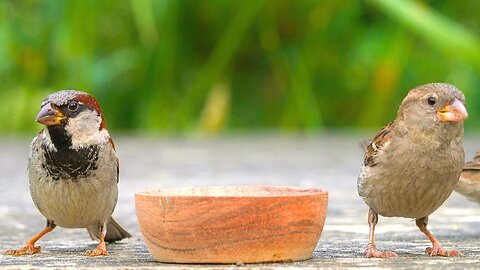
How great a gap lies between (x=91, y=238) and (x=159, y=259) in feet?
2.36

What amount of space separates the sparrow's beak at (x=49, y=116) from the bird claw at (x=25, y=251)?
0.36 meters

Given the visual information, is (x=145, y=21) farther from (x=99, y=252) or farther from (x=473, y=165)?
(x=99, y=252)

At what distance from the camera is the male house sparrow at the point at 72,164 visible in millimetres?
2992

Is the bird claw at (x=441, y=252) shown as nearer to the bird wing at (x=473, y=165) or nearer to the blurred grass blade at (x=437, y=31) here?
the bird wing at (x=473, y=165)

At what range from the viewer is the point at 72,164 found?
299 cm

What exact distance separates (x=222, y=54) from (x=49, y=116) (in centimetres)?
427

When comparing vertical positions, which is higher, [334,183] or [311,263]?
[311,263]

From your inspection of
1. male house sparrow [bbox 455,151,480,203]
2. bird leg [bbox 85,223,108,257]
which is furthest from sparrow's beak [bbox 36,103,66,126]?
male house sparrow [bbox 455,151,480,203]

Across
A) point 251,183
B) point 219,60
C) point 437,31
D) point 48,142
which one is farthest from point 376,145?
point 219,60

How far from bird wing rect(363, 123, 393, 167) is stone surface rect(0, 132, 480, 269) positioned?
26 cm

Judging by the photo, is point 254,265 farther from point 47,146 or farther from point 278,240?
point 47,146

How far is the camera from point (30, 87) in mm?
7027

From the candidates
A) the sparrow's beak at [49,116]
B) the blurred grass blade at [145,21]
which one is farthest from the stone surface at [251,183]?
the blurred grass blade at [145,21]

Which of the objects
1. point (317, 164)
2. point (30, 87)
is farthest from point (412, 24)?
point (30, 87)
